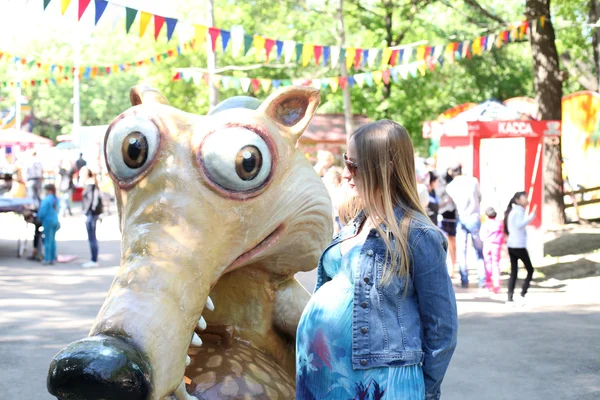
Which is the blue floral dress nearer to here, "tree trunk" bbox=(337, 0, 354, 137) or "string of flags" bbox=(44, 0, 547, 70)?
"string of flags" bbox=(44, 0, 547, 70)

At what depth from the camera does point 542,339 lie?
7.50 m

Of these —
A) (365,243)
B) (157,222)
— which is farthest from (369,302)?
(157,222)

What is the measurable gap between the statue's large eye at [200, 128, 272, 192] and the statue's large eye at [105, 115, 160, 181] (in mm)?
166

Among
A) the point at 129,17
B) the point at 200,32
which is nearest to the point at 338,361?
the point at 129,17

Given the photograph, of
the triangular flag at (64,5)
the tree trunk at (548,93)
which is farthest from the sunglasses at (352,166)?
the tree trunk at (548,93)

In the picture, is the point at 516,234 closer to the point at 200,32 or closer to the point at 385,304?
the point at 200,32

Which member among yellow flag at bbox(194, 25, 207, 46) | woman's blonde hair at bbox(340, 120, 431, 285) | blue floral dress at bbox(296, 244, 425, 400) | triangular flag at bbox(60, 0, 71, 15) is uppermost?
yellow flag at bbox(194, 25, 207, 46)

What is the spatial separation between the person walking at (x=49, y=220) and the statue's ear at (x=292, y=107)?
9989 millimetres

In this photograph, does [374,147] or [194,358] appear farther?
[194,358]

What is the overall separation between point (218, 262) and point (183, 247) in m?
0.16

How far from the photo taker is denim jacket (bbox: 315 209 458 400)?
6.77 feet

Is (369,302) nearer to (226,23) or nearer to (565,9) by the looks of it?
(565,9)

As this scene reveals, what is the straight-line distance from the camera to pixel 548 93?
563 inches

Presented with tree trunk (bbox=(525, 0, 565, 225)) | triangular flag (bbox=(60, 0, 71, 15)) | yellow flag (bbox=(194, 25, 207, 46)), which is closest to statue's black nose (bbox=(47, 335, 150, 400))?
triangular flag (bbox=(60, 0, 71, 15))
